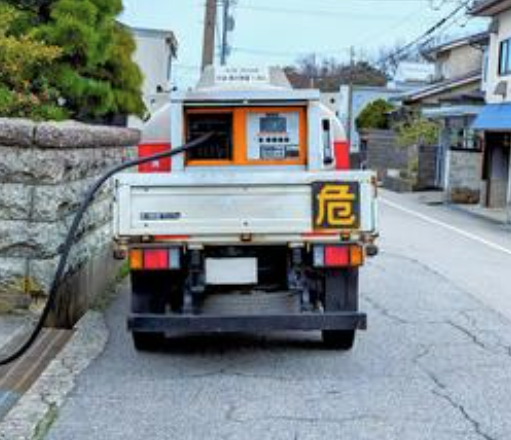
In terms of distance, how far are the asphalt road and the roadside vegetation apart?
3669 mm

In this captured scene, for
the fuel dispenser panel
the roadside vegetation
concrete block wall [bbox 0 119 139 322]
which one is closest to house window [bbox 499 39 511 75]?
the roadside vegetation

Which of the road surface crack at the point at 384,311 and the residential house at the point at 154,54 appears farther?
the residential house at the point at 154,54

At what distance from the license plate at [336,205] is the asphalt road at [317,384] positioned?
1.15 metres

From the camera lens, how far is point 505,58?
29547 millimetres

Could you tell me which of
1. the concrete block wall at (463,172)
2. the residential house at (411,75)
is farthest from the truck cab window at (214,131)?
the residential house at (411,75)

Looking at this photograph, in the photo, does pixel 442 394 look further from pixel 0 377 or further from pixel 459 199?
pixel 459 199

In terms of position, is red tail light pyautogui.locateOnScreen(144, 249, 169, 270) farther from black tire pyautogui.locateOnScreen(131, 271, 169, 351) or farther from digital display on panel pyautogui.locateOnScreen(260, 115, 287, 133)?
digital display on panel pyautogui.locateOnScreen(260, 115, 287, 133)

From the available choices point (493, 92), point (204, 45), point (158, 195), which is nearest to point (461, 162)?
Answer: point (493, 92)

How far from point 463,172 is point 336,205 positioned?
27.3 metres

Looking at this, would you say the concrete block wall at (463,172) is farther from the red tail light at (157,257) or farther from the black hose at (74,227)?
the red tail light at (157,257)

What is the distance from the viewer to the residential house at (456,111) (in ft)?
109

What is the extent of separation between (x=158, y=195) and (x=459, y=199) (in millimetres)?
26926

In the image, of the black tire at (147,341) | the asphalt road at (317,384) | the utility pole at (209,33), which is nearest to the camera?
the asphalt road at (317,384)

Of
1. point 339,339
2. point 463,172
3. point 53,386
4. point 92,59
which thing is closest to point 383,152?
point 463,172
